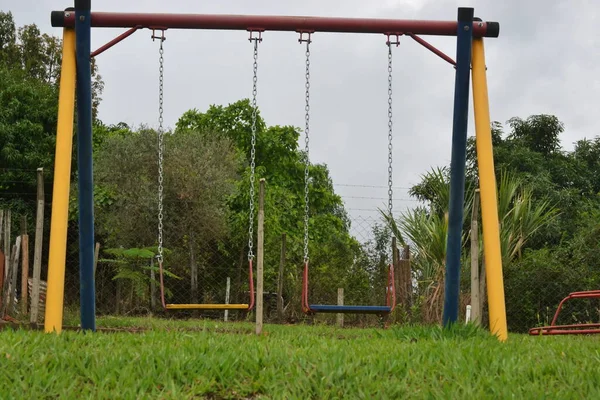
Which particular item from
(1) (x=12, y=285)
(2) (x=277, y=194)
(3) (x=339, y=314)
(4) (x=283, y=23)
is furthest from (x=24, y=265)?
(2) (x=277, y=194)

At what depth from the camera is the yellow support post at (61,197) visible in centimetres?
734

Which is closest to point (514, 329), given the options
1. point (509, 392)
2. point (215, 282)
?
point (215, 282)

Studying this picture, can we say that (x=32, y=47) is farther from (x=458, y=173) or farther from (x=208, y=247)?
(x=458, y=173)

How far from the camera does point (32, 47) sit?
107ft

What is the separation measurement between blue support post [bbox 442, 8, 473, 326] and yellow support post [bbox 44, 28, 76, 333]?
11.0 ft

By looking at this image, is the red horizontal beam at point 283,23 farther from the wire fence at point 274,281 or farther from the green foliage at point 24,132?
the green foliage at point 24,132

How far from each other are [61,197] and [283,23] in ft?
8.30

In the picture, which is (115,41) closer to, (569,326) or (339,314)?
(569,326)

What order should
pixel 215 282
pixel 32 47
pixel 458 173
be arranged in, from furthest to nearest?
pixel 32 47
pixel 215 282
pixel 458 173

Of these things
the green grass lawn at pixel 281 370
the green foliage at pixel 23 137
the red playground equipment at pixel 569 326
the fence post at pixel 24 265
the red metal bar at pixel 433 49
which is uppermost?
the green foliage at pixel 23 137

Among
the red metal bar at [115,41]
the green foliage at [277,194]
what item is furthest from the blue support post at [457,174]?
the green foliage at [277,194]

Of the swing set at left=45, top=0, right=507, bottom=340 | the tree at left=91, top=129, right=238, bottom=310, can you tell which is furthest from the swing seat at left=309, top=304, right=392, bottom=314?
the tree at left=91, top=129, right=238, bottom=310

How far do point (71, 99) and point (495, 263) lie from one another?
13.4 feet

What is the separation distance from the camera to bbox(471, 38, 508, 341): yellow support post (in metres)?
7.58
